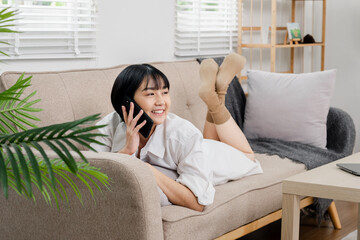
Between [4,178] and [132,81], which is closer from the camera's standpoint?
[4,178]

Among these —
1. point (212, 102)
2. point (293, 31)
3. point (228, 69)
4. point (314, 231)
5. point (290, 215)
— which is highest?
point (293, 31)

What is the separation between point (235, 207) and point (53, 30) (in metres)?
1.27

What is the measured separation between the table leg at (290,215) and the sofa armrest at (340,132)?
3.50ft

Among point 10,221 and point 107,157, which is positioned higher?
point 107,157

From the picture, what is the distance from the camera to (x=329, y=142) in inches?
131

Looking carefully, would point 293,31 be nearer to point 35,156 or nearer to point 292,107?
point 292,107

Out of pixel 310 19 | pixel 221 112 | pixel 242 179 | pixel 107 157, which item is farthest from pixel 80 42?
pixel 310 19

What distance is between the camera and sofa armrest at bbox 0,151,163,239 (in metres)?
1.76

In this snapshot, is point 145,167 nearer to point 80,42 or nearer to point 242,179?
point 242,179

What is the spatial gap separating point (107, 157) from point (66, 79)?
0.79 m

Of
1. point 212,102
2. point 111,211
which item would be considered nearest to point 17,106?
point 111,211

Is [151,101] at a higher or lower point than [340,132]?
higher

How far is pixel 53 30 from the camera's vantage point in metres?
2.88

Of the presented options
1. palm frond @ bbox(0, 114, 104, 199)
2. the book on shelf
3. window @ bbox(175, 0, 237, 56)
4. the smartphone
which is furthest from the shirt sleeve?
the book on shelf
